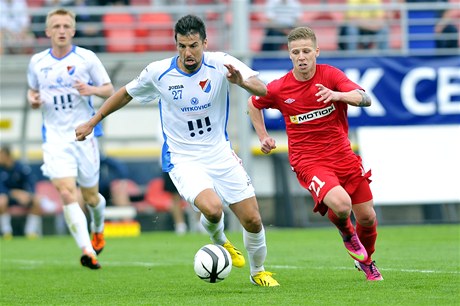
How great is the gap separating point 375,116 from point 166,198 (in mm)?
4493

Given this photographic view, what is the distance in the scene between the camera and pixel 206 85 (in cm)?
870

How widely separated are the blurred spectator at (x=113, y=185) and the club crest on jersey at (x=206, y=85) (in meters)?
10.7

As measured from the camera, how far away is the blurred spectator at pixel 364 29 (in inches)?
786

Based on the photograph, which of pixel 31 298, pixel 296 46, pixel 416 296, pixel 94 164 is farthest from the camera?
pixel 94 164

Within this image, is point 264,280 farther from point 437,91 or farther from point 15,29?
point 15,29

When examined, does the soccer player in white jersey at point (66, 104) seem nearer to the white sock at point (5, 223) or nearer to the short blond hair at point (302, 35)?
the short blond hair at point (302, 35)

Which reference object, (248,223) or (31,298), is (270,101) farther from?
(31,298)

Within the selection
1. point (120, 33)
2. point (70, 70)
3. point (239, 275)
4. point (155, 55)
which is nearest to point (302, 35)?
point (239, 275)

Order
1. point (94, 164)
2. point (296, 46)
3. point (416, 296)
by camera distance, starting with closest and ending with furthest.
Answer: point (416, 296), point (296, 46), point (94, 164)

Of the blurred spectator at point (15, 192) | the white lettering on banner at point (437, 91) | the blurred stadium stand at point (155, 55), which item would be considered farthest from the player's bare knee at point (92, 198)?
the white lettering on banner at point (437, 91)

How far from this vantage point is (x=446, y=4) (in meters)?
20.0

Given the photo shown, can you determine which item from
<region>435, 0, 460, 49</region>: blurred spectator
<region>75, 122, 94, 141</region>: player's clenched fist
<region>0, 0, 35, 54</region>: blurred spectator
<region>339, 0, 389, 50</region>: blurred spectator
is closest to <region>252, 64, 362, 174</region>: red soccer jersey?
<region>75, 122, 94, 141</region>: player's clenched fist

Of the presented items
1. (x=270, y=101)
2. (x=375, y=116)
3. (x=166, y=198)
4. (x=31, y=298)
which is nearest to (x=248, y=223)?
(x=270, y=101)

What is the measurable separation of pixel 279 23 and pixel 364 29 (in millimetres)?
1677
